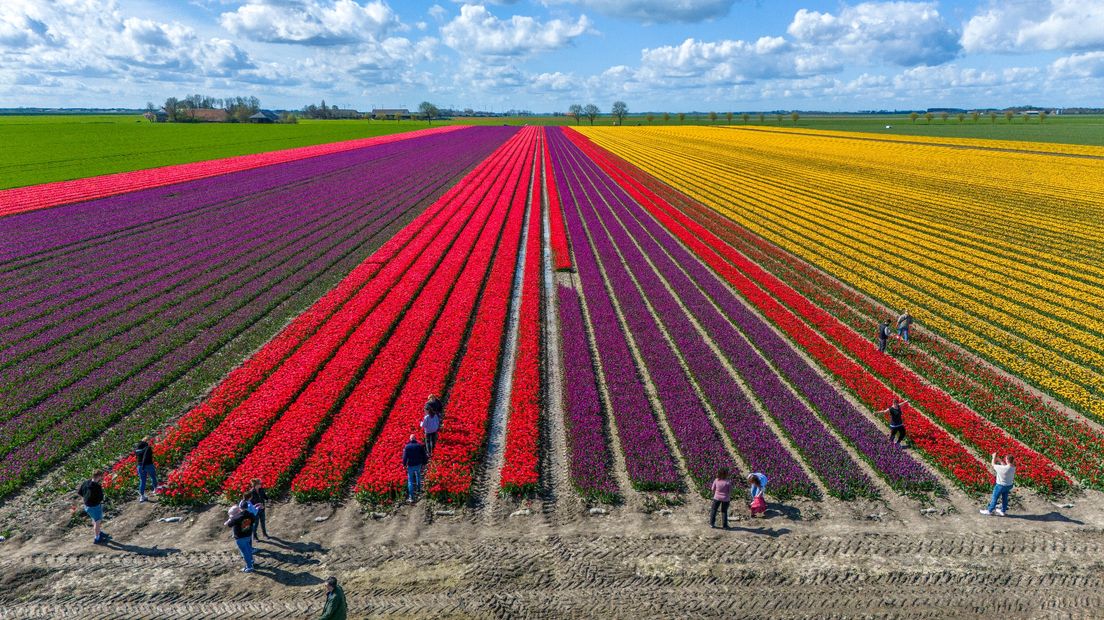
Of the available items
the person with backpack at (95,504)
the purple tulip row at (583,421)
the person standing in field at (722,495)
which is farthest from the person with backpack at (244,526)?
the person standing in field at (722,495)

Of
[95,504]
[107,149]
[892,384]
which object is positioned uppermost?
[107,149]

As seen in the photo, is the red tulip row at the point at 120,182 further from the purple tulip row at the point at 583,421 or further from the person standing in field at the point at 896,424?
the person standing in field at the point at 896,424

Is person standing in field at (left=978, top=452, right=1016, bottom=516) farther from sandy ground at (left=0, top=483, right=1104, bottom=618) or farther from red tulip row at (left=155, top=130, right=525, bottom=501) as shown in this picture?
red tulip row at (left=155, top=130, right=525, bottom=501)

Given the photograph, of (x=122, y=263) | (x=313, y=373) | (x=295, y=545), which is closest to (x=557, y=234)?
(x=313, y=373)

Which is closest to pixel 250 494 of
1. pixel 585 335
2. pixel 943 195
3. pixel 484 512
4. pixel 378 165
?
pixel 484 512

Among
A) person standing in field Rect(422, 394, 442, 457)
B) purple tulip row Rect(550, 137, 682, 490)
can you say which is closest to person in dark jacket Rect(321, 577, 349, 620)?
person standing in field Rect(422, 394, 442, 457)

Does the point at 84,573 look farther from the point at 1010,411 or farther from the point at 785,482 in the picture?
the point at 1010,411

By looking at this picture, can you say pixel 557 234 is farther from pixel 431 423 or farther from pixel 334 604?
pixel 334 604
